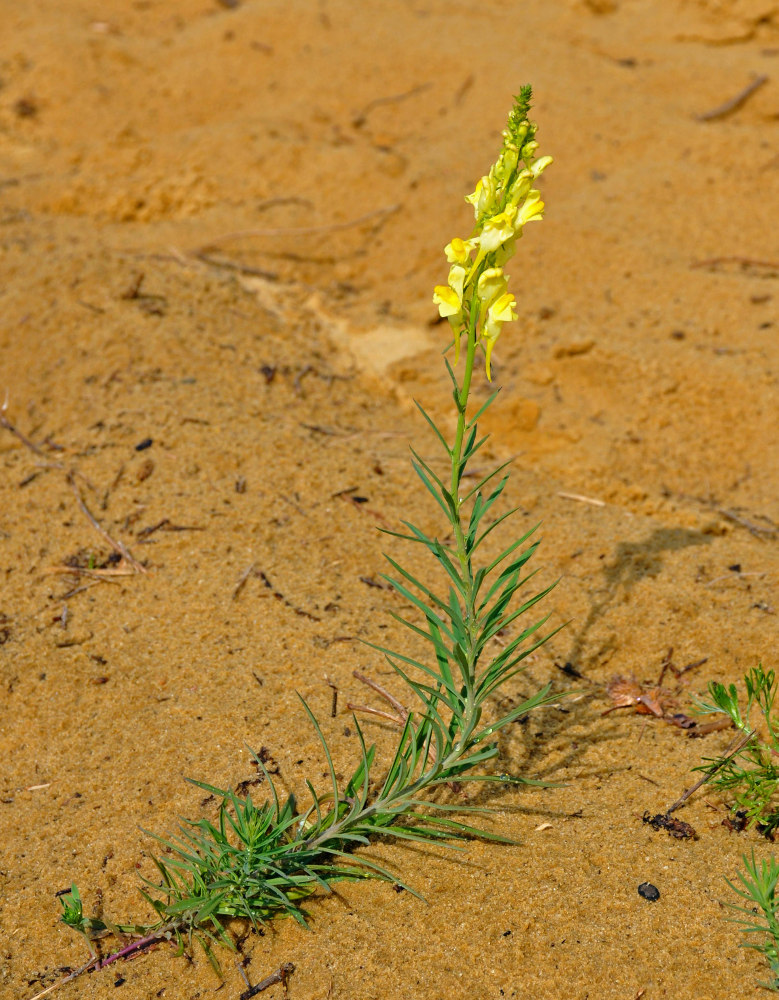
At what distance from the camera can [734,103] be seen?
5250 millimetres

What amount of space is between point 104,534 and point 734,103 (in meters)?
4.62

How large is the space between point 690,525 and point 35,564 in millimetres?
2074

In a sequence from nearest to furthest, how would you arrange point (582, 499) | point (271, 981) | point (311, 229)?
point (271, 981), point (582, 499), point (311, 229)

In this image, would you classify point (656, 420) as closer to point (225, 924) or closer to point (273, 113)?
point (225, 924)

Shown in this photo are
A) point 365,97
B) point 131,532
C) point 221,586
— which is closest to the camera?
point 221,586

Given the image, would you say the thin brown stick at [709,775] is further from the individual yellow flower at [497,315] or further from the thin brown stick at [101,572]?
the thin brown stick at [101,572]

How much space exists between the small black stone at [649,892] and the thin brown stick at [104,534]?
1.55m

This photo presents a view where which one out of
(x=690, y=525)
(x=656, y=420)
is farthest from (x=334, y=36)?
(x=690, y=525)

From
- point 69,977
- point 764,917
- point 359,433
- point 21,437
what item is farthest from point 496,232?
point 21,437

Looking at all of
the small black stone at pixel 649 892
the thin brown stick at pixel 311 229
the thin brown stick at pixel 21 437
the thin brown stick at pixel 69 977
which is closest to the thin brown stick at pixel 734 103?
the thin brown stick at pixel 311 229

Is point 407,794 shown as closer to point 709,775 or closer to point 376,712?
point 376,712

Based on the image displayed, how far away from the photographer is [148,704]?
2.17 m

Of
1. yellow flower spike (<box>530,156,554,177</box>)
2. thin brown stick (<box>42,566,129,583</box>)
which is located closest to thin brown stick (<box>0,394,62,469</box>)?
thin brown stick (<box>42,566,129,583</box>)

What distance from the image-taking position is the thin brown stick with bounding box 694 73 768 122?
205 inches
